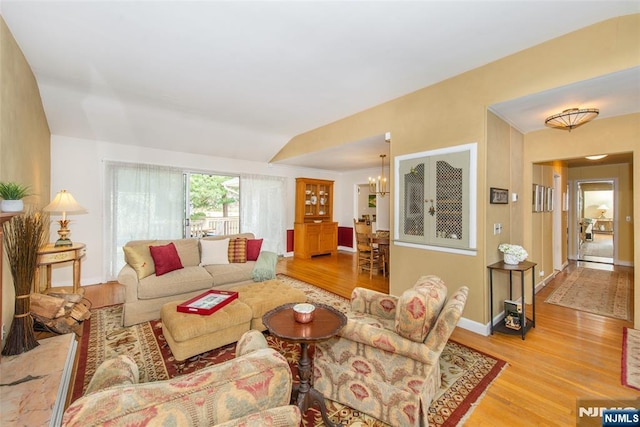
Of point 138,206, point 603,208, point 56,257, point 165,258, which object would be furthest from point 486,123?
point 603,208

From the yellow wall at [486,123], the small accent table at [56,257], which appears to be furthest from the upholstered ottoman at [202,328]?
the yellow wall at [486,123]

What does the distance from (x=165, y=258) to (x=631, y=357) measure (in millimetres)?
5077

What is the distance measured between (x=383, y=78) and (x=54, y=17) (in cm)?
304

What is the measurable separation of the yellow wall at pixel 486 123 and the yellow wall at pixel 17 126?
151 inches

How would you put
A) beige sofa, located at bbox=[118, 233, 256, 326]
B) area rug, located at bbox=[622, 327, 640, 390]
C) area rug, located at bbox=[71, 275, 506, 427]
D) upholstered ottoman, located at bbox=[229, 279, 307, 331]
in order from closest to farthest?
area rug, located at bbox=[71, 275, 506, 427] < area rug, located at bbox=[622, 327, 640, 390] < upholstered ottoman, located at bbox=[229, 279, 307, 331] < beige sofa, located at bbox=[118, 233, 256, 326]

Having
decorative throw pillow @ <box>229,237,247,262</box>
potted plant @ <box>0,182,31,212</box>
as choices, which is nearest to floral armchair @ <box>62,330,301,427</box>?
potted plant @ <box>0,182,31,212</box>

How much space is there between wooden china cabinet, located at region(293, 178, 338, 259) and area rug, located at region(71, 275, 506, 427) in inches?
167

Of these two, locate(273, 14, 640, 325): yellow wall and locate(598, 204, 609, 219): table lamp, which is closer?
locate(273, 14, 640, 325): yellow wall

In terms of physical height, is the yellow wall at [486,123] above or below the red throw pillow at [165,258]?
above

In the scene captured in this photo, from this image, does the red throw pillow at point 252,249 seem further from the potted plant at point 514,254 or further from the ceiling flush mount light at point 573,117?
the ceiling flush mount light at point 573,117

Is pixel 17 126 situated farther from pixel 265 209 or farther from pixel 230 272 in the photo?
pixel 265 209

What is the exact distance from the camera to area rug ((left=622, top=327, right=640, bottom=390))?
2.16 m

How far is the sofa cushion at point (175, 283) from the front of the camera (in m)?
3.20

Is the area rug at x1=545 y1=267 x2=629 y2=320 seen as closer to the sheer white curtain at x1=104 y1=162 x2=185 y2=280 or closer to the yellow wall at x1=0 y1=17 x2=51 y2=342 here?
the yellow wall at x1=0 y1=17 x2=51 y2=342
